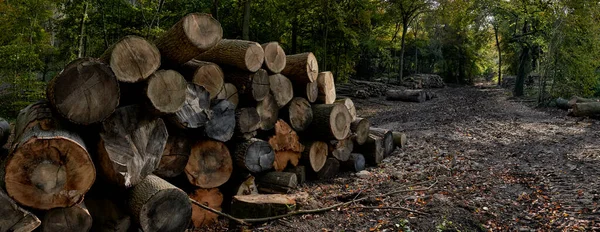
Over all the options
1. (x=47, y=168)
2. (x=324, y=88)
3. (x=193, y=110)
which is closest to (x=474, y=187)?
(x=324, y=88)

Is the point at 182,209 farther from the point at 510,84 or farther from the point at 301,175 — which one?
the point at 510,84

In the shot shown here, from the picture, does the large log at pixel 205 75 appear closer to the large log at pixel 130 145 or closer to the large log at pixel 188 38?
the large log at pixel 188 38

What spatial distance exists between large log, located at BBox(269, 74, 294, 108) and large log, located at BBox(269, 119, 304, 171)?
31 centimetres

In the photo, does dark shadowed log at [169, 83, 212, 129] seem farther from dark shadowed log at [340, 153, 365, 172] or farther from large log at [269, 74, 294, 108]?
dark shadowed log at [340, 153, 365, 172]

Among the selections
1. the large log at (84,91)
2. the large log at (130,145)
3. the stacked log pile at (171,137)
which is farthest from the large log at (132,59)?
the large log at (130,145)

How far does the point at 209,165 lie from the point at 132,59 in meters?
1.68

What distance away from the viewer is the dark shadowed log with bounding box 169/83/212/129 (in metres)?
4.31

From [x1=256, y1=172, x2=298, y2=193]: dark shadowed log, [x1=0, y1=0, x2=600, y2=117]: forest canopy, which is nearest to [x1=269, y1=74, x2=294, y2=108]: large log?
[x1=256, y1=172, x2=298, y2=193]: dark shadowed log

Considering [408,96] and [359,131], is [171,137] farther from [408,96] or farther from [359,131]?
[408,96]

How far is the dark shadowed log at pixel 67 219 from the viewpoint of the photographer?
126 inches

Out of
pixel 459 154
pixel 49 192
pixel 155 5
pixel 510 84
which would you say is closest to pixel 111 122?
pixel 49 192

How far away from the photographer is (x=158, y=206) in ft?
12.4

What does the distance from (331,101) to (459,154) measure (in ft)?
9.44

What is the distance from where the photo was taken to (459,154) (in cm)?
776
